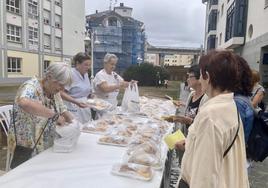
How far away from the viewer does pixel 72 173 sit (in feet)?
6.27

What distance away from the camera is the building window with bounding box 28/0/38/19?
29453 millimetres

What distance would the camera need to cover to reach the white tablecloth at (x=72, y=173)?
5.78 feet

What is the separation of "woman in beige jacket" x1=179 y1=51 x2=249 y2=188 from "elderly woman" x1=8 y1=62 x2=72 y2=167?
117 cm

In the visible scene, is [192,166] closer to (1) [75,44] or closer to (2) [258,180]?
A: (2) [258,180]

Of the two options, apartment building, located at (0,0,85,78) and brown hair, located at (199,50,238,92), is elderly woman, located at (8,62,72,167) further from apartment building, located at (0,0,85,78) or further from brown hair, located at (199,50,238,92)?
apartment building, located at (0,0,85,78)

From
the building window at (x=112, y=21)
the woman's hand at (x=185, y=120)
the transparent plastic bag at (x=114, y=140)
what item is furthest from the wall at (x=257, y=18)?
the building window at (x=112, y=21)

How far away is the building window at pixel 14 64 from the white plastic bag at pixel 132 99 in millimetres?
24959

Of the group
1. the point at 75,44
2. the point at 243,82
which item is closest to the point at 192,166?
the point at 243,82

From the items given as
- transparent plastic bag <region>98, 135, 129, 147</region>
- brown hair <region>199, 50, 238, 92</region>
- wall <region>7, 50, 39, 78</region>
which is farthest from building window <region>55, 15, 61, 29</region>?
brown hair <region>199, 50, 238, 92</region>

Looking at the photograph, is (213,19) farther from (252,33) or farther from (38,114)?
(38,114)

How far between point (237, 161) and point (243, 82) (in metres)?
0.49

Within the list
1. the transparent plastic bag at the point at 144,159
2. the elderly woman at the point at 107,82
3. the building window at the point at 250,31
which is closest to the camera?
the transparent plastic bag at the point at 144,159

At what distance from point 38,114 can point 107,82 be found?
208 cm

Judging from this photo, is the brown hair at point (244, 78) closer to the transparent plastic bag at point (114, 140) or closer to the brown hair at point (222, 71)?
the brown hair at point (222, 71)
